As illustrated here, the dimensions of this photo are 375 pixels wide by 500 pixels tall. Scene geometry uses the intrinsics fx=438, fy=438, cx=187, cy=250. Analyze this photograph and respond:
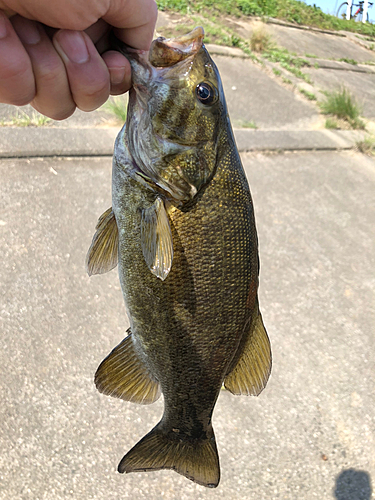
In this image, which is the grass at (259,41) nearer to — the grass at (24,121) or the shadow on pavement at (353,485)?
the grass at (24,121)

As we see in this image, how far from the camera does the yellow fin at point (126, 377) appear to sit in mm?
1711

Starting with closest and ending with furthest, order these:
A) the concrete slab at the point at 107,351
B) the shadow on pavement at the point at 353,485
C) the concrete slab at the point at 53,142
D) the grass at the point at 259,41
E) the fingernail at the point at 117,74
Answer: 1. the fingernail at the point at 117,74
2. the concrete slab at the point at 107,351
3. the shadow on pavement at the point at 353,485
4. the concrete slab at the point at 53,142
5. the grass at the point at 259,41

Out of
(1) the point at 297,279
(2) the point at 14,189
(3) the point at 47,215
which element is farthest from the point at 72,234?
(1) the point at 297,279

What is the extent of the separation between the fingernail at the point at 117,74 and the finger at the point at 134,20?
0.13 metres

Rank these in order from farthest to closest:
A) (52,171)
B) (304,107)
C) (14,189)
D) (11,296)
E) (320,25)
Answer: (320,25)
(304,107)
(52,171)
(14,189)
(11,296)

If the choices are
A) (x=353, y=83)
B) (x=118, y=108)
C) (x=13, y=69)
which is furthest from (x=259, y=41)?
(x=13, y=69)

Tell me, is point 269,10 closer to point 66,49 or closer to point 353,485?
point 353,485

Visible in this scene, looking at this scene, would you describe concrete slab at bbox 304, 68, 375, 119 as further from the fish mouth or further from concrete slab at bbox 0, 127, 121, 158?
the fish mouth

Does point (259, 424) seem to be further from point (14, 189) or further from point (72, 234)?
point (14, 189)

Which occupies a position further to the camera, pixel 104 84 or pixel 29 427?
pixel 29 427

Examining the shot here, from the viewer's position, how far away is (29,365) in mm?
3125

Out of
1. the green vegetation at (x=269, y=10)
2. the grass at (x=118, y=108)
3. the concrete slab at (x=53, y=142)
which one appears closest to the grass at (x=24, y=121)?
the concrete slab at (x=53, y=142)

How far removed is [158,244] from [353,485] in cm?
260

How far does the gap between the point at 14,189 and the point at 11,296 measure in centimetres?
134
